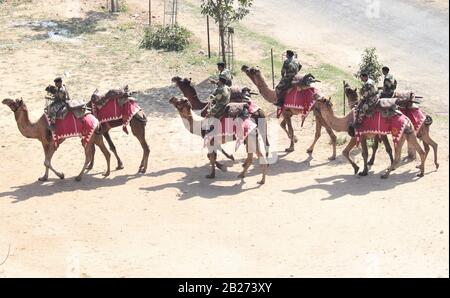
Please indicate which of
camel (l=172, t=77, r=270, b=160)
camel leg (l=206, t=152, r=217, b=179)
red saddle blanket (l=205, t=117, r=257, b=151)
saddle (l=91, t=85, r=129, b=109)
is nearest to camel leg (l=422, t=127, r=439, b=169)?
camel (l=172, t=77, r=270, b=160)

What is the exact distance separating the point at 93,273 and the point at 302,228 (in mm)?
3689

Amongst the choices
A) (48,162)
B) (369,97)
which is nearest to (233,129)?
(369,97)

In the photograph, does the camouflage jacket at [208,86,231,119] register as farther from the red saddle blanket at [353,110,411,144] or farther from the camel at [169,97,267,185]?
the red saddle blanket at [353,110,411,144]

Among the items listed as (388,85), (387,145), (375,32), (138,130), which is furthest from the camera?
(375,32)

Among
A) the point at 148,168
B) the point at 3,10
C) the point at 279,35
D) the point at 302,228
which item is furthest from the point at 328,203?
the point at 3,10

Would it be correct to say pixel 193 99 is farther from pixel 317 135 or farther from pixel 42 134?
pixel 42 134

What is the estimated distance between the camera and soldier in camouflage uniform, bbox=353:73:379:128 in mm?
15633

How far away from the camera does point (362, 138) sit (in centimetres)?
1614

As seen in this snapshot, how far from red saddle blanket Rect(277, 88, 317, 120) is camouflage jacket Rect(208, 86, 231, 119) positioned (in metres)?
2.04

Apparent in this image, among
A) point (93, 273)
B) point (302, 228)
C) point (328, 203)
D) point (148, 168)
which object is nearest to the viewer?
point (93, 273)

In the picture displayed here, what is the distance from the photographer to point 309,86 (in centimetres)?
1734

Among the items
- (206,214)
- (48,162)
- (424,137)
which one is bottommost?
(206,214)

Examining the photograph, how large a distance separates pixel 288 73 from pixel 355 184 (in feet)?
10.6

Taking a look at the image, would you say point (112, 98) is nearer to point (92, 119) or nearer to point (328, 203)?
point (92, 119)
